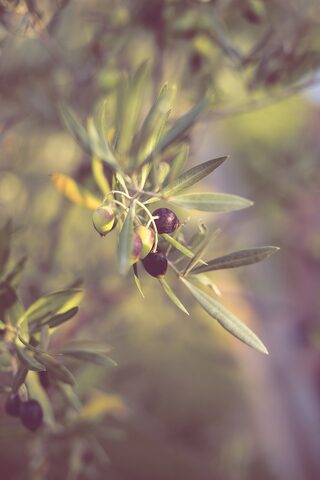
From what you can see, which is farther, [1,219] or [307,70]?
[1,219]

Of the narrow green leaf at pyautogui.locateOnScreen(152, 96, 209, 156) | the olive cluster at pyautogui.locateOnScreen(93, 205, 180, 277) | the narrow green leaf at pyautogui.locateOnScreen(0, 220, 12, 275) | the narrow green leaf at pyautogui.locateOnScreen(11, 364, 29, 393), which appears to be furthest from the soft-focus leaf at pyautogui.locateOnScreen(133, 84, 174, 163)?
the narrow green leaf at pyautogui.locateOnScreen(11, 364, 29, 393)

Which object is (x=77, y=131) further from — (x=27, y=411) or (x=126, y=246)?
(x=27, y=411)

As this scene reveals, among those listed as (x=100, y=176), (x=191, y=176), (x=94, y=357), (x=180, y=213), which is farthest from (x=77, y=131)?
(x=180, y=213)

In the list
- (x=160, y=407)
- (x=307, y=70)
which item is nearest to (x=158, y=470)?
(x=160, y=407)

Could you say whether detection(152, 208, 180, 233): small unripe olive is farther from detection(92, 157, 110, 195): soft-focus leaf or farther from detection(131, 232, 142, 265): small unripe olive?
detection(92, 157, 110, 195): soft-focus leaf

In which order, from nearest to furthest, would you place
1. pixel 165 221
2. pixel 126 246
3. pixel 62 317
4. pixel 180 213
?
1. pixel 126 246
2. pixel 165 221
3. pixel 62 317
4. pixel 180 213

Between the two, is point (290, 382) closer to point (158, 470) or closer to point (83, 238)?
point (158, 470)

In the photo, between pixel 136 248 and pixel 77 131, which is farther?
pixel 77 131
